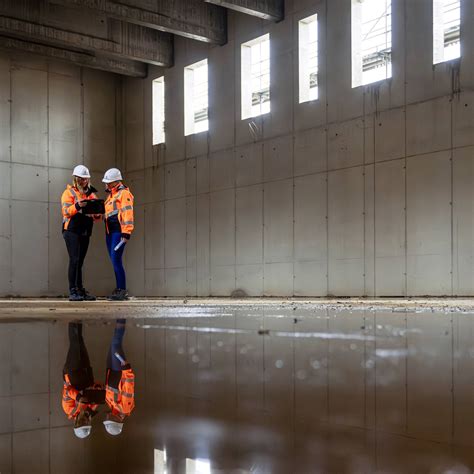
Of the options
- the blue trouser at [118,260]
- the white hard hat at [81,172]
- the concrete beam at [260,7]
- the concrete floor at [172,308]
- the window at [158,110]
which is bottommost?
the concrete floor at [172,308]

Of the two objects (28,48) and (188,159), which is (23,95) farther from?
(188,159)

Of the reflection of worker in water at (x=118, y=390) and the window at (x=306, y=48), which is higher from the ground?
the window at (x=306, y=48)

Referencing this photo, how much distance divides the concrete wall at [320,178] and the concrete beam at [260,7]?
9.3 inches

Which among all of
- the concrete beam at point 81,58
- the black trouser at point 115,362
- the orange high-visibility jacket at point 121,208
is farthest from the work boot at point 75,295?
the concrete beam at point 81,58

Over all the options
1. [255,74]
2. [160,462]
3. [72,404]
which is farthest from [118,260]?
[160,462]

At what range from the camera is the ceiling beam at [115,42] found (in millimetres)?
14055

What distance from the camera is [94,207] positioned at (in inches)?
373

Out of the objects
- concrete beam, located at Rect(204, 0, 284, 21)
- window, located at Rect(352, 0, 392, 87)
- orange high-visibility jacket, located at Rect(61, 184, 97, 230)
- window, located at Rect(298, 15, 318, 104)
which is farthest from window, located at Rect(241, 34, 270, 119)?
orange high-visibility jacket, located at Rect(61, 184, 97, 230)

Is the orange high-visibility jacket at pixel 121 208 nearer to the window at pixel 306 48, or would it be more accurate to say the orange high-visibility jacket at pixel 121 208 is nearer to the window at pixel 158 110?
the window at pixel 306 48

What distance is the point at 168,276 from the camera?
16.0 metres

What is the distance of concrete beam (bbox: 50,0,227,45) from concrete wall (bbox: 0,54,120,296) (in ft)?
10.7

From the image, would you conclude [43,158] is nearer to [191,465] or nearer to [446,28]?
[446,28]

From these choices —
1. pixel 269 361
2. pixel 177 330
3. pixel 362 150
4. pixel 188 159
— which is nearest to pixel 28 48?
pixel 188 159

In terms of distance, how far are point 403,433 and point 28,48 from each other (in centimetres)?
1608
